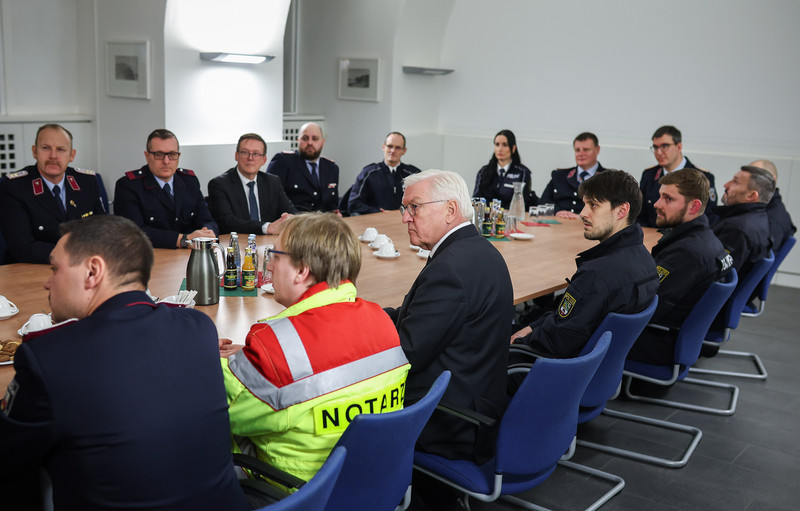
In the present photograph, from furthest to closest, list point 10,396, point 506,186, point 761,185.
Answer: point 506,186
point 761,185
point 10,396

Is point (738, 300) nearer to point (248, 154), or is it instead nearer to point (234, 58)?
point (248, 154)

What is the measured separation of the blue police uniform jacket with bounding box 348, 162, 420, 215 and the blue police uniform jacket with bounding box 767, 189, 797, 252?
2939 millimetres

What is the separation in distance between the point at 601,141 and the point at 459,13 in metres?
2.45

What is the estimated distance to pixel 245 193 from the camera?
511 centimetres

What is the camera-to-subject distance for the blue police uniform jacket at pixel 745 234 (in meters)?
4.41

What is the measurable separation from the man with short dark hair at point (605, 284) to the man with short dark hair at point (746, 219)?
1497mm

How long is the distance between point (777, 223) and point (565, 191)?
1.94m

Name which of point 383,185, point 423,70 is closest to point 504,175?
point 383,185

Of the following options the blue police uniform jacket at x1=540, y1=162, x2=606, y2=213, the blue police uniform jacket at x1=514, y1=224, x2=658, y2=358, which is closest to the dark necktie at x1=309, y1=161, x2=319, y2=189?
the blue police uniform jacket at x1=540, y1=162, x2=606, y2=213

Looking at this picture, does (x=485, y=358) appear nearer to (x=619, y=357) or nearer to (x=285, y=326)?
(x=619, y=357)

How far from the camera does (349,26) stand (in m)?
8.79

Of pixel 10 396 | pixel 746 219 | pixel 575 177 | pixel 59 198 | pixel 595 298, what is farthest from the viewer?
pixel 575 177

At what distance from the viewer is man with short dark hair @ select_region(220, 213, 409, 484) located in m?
1.79

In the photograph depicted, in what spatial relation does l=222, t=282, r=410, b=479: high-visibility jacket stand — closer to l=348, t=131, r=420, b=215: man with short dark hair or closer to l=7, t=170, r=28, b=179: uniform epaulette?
l=7, t=170, r=28, b=179: uniform epaulette
